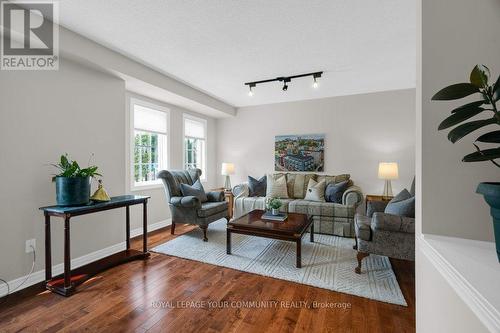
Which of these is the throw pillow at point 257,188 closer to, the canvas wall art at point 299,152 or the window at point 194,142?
the canvas wall art at point 299,152

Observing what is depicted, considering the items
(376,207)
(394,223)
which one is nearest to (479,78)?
(394,223)

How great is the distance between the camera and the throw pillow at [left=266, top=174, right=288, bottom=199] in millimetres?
4402

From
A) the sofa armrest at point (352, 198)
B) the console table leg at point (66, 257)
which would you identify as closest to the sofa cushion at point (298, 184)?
the sofa armrest at point (352, 198)

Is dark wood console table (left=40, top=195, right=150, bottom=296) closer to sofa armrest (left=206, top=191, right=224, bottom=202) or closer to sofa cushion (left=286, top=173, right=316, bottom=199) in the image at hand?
sofa armrest (left=206, top=191, right=224, bottom=202)

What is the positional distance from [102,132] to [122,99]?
21.9 inches

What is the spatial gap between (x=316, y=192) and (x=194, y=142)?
2863 mm

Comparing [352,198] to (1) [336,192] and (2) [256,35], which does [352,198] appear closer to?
(1) [336,192]

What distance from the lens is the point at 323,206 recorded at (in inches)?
147

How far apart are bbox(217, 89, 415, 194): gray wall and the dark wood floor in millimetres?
2425

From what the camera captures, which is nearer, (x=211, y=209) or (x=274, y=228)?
(x=274, y=228)

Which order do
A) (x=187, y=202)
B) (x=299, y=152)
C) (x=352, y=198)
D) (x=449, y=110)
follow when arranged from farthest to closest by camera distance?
1. (x=299, y=152)
2. (x=352, y=198)
3. (x=187, y=202)
4. (x=449, y=110)

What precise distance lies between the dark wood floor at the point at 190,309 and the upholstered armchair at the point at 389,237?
1.09 feet

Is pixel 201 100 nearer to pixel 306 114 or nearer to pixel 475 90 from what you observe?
pixel 306 114

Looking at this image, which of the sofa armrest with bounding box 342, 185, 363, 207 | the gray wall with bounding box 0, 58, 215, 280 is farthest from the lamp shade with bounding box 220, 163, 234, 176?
the sofa armrest with bounding box 342, 185, 363, 207
